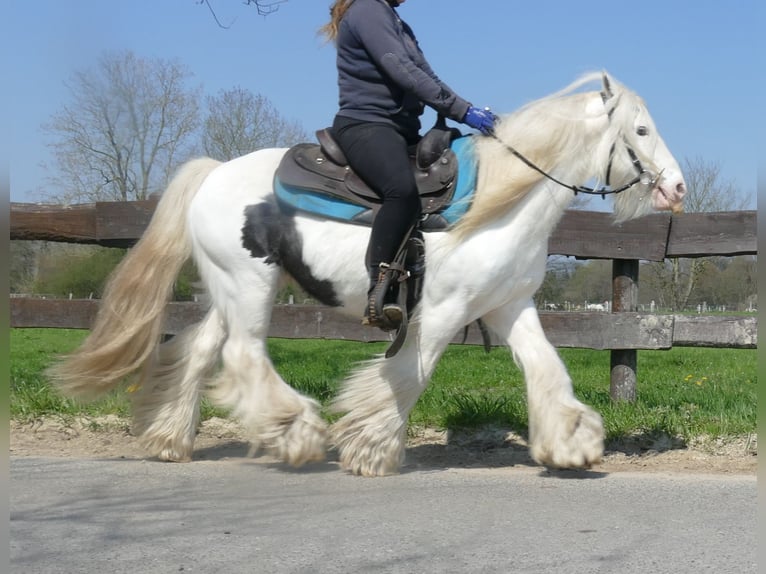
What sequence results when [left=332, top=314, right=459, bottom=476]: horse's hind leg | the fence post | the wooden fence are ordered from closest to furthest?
[left=332, top=314, right=459, bottom=476]: horse's hind leg, the wooden fence, the fence post

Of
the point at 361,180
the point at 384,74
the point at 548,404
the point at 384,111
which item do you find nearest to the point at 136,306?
the point at 361,180

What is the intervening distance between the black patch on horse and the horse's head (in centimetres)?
175

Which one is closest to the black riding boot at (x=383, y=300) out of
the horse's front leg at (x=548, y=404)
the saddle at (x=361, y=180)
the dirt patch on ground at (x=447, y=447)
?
the saddle at (x=361, y=180)

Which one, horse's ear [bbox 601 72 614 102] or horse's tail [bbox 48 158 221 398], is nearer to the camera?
horse's ear [bbox 601 72 614 102]

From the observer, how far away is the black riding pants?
482 cm

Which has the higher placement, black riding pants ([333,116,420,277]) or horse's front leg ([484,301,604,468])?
black riding pants ([333,116,420,277])

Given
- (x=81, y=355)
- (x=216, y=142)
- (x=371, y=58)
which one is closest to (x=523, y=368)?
(x=371, y=58)

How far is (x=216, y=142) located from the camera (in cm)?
1101

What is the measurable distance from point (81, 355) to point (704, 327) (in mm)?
4298

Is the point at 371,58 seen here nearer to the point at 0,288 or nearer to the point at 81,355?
the point at 81,355

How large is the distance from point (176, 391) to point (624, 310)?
11.4ft

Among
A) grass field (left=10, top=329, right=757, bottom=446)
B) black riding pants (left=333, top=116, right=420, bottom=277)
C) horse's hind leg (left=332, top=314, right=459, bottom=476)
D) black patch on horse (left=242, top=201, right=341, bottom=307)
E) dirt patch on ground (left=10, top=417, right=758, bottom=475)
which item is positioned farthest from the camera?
grass field (left=10, top=329, right=757, bottom=446)

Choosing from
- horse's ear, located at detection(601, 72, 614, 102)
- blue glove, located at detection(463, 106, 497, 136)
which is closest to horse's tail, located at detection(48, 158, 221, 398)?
blue glove, located at detection(463, 106, 497, 136)

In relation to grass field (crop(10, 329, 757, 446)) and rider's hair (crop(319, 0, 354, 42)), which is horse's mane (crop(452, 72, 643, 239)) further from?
grass field (crop(10, 329, 757, 446))
